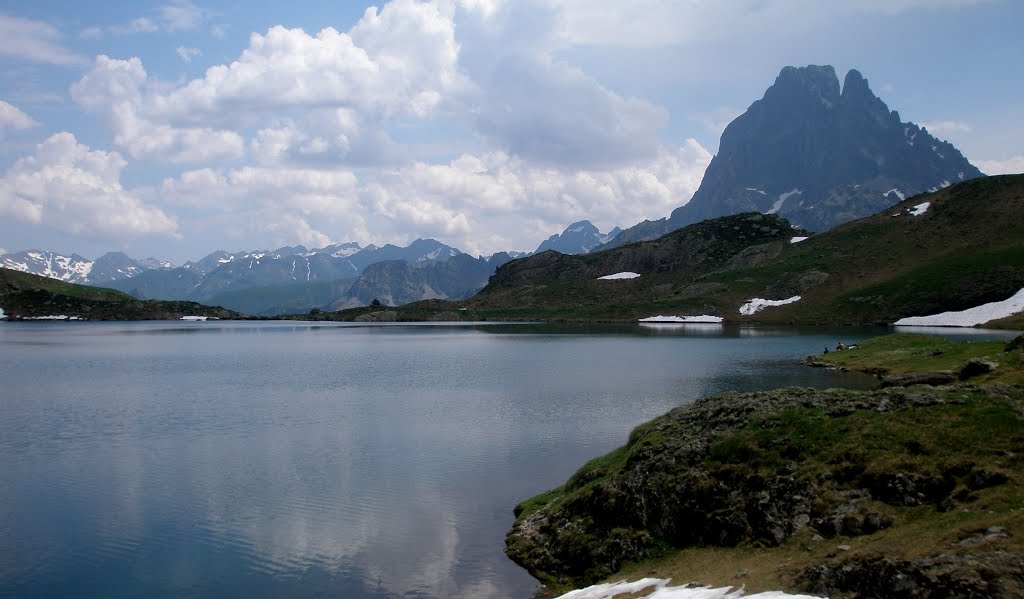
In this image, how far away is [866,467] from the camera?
77.8ft

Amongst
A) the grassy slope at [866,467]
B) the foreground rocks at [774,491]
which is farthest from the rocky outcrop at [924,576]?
the grassy slope at [866,467]

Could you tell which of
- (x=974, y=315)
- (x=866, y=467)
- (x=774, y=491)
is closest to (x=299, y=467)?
(x=774, y=491)

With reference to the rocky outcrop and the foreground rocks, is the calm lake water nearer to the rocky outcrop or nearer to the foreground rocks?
→ the foreground rocks

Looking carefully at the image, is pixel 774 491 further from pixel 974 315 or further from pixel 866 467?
pixel 974 315

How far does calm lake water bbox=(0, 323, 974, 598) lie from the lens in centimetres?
2680

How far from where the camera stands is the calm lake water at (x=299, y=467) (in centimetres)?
2680

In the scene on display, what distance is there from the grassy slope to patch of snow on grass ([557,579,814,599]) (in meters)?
0.62

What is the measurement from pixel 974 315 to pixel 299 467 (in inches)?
6958

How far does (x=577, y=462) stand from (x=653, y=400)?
2333cm

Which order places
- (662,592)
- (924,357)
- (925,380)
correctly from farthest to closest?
(924,357) → (925,380) → (662,592)

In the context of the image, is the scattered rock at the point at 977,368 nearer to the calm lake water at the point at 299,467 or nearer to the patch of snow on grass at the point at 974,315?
the calm lake water at the point at 299,467

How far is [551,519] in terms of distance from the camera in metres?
29.5

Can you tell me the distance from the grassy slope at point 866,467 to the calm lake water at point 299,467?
235 inches

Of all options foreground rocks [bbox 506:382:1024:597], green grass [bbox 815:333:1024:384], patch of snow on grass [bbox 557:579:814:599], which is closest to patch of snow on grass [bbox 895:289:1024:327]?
green grass [bbox 815:333:1024:384]
